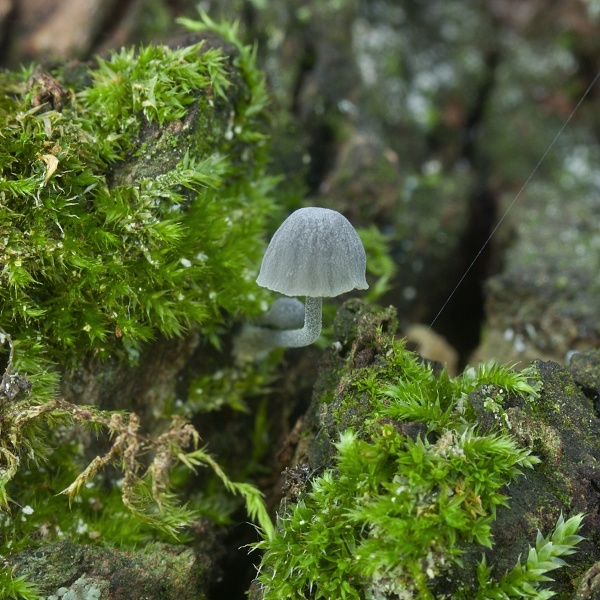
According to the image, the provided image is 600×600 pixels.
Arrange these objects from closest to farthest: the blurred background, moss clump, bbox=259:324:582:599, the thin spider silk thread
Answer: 1. moss clump, bbox=259:324:582:599
2. the blurred background
3. the thin spider silk thread

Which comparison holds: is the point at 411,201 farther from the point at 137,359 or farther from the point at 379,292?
the point at 137,359

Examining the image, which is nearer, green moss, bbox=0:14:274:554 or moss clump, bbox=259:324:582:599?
moss clump, bbox=259:324:582:599

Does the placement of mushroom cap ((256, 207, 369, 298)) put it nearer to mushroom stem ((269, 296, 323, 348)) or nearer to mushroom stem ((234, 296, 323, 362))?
mushroom stem ((269, 296, 323, 348))

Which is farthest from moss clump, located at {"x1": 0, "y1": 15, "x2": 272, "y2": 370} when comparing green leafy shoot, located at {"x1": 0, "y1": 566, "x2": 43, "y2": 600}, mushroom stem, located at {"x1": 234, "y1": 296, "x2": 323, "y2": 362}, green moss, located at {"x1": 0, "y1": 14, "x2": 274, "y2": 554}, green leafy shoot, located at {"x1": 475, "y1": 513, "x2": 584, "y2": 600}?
green leafy shoot, located at {"x1": 475, "y1": 513, "x2": 584, "y2": 600}

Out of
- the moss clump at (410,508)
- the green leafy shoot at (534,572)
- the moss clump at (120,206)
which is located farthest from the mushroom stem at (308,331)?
the green leafy shoot at (534,572)

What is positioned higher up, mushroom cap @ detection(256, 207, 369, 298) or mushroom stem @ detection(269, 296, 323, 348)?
mushroom cap @ detection(256, 207, 369, 298)

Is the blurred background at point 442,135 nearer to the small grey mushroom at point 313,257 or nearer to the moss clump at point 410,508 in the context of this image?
the small grey mushroom at point 313,257

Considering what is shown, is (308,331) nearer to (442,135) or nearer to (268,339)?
(268,339)
